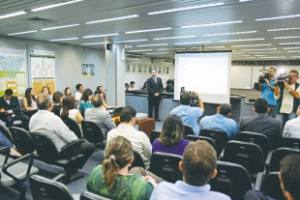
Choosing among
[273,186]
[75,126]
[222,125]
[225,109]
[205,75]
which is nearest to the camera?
[273,186]

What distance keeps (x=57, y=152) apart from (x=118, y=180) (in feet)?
5.84

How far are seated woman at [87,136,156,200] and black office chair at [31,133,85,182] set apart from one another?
5.18 ft

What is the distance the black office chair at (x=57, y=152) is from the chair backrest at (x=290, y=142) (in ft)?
7.98

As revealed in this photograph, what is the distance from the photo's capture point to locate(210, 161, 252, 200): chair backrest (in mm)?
1899

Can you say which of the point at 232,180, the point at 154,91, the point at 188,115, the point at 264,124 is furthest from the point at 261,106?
the point at 154,91

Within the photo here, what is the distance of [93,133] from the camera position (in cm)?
399

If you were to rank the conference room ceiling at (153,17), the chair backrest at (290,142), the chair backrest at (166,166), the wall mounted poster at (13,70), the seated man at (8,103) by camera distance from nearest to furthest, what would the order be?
the chair backrest at (166,166) < the chair backrest at (290,142) < the conference room ceiling at (153,17) < the seated man at (8,103) < the wall mounted poster at (13,70)

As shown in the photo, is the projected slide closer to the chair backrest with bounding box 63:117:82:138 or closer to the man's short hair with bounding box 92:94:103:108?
the man's short hair with bounding box 92:94:103:108

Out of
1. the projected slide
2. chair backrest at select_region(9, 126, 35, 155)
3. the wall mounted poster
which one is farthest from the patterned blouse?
the wall mounted poster

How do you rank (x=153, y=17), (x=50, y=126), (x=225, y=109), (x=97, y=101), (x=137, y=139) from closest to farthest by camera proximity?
(x=137, y=139) < (x=50, y=126) < (x=225, y=109) < (x=97, y=101) < (x=153, y=17)

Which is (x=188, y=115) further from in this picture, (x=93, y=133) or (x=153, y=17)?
(x=153, y=17)

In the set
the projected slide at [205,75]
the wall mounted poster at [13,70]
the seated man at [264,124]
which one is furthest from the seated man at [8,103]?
the seated man at [264,124]

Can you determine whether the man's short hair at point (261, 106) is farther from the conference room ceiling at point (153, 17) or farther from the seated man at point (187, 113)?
the conference room ceiling at point (153, 17)

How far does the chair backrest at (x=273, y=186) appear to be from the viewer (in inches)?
66.1
